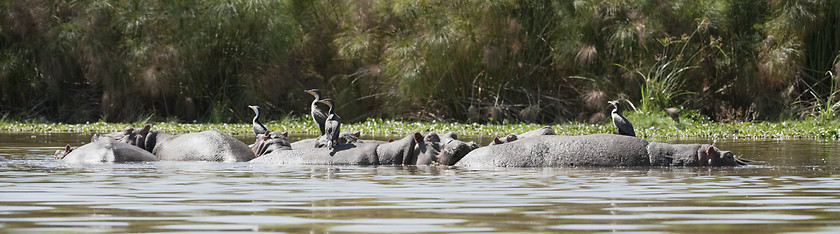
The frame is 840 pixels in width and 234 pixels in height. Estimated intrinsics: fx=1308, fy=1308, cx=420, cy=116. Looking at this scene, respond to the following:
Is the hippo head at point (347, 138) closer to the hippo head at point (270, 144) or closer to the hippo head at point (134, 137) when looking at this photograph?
the hippo head at point (270, 144)

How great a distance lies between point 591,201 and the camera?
711 centimetres

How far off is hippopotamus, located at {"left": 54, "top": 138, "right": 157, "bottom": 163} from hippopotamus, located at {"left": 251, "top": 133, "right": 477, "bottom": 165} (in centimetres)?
104

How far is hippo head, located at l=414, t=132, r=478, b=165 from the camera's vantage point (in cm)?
1142

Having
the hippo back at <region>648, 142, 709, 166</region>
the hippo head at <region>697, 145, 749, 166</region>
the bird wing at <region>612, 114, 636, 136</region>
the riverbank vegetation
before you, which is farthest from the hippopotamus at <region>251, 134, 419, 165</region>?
the riverbank vegetation

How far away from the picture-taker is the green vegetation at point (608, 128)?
60.4 feet

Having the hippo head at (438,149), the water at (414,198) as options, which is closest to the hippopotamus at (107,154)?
the water at (414,198)

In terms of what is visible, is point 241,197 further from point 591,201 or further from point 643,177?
point 643,177

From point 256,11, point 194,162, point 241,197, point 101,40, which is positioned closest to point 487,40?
point 256,11

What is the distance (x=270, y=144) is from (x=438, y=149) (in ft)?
6.02

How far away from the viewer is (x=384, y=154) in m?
11.7

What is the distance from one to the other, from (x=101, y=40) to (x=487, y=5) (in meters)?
7.69

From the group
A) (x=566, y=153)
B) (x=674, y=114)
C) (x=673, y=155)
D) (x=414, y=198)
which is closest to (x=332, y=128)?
(x=566, y=153)

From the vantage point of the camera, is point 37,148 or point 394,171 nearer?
point 394,171

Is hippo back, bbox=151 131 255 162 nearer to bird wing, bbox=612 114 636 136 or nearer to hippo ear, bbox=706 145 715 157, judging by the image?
bird wing, bbox=612 114 636 136
